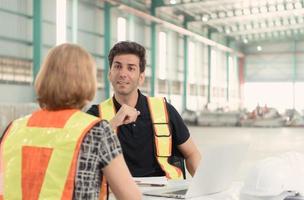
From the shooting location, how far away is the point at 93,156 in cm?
178

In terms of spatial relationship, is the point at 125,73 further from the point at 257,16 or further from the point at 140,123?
the point at 257,16

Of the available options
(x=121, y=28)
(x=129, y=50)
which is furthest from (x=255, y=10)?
(x=129, y=50)

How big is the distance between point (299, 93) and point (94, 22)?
21818 mm

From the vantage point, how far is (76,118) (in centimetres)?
181

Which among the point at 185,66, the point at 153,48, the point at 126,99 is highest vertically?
the point at 153,48

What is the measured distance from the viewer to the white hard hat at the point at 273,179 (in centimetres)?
221

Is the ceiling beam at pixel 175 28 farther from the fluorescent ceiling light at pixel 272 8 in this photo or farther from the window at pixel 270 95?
the fluorescent ceiling light at pixel 272 8

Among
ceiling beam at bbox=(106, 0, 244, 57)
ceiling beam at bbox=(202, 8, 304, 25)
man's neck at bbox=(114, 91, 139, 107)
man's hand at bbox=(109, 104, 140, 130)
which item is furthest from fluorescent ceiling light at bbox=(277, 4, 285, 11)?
man's hand at bbox=(109, 104, 140, 130)

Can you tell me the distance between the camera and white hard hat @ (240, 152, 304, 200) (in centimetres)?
221

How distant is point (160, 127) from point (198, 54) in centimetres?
3285

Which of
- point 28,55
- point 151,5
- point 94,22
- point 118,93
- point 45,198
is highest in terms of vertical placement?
point 151,5

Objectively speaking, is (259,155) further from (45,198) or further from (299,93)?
(299,93)

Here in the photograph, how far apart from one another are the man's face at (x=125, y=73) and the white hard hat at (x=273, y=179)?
4.90 ft

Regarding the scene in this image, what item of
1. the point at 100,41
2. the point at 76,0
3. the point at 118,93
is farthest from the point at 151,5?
the point at 118,93
